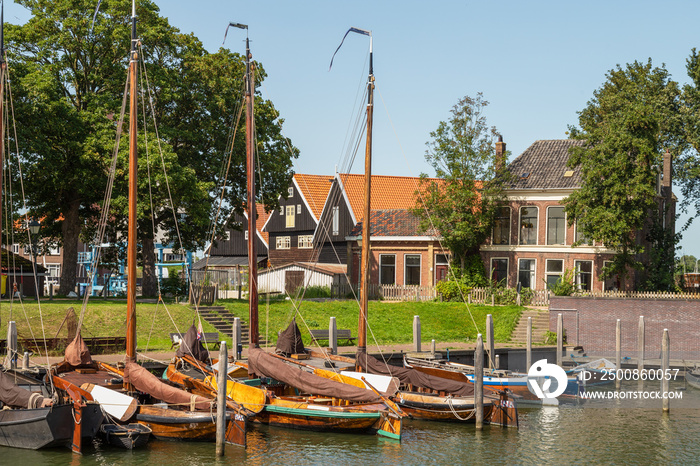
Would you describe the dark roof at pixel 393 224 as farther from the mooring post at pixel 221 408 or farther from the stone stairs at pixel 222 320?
the mooring post at pixel 221 408

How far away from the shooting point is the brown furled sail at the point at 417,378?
78.4 feet

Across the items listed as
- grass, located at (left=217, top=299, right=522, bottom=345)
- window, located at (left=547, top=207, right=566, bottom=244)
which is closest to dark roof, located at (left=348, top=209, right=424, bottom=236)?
grass, located at (left=217, top=299, right=522, bottom=345)

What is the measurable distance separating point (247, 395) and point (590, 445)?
9.99 m

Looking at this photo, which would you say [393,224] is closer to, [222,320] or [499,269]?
[499,269]

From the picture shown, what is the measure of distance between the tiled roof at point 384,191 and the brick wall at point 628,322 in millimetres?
18582

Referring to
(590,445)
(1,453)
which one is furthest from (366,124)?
(1,453)

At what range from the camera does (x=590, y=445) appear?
21.2m

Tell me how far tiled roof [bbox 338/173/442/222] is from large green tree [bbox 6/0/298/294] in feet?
30.9

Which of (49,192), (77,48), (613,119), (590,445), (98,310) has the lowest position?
(590,445)

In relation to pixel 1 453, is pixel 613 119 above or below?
above

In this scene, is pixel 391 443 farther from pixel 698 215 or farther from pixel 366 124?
pixel 698 215

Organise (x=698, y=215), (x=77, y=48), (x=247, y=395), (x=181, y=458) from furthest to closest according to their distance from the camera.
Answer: (x=698, y=215) < (x=77, y=48) < (x=247, y=395) < (x=181, y=458)

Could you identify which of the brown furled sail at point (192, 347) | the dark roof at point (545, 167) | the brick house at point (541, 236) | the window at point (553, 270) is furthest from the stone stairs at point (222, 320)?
the dark roof at point (545, 167)

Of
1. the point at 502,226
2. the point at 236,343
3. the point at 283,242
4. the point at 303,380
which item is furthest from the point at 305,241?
the point at 303,380
